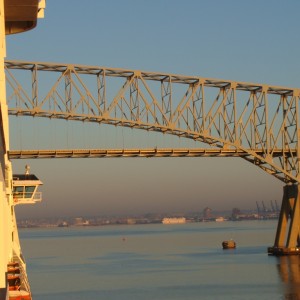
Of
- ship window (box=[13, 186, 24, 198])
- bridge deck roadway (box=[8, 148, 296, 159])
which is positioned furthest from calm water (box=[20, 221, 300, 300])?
ship window (box=[13, 186, 24, 198])

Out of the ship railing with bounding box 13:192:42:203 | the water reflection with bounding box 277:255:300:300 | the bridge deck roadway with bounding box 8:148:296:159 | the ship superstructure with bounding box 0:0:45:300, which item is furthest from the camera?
the bridge deck roadway with bounding box 8:148:296:159

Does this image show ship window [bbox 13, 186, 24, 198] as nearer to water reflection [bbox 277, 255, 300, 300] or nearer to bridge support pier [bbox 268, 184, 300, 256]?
water reflection [bbox 277, 255, 300, 300]

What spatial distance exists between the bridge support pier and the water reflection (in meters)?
0.88

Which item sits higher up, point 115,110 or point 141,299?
point 115,110

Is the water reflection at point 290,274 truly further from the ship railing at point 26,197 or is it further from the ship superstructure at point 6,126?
the ship superstructure at point 6,126

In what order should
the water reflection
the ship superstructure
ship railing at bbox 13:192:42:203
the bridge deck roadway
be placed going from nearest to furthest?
the ship superstructure < ship railing at bbox 13:192:42:203 < the water reflection < the bridge deck roadway

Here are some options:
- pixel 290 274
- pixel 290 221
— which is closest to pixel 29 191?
pixel 290 274

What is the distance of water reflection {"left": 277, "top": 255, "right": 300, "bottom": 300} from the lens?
68.7m

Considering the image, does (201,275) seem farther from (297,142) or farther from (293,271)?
(297,142)

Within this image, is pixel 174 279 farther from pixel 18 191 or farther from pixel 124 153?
pixel 18 191

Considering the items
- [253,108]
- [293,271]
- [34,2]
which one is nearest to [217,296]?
[293,271]

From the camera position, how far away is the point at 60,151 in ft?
275

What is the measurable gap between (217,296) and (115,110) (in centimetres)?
2230

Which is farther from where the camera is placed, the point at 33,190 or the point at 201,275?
the point at 201,275
